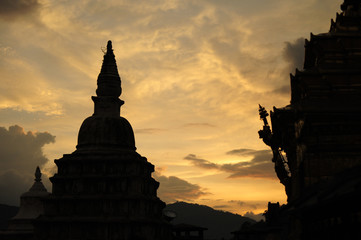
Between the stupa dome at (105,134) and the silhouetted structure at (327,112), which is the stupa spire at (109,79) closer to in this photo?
the stupa dome at (105,134)

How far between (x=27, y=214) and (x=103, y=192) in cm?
2332

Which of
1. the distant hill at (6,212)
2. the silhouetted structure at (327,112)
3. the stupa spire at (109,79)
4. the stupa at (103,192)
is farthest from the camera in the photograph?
the distant hill at (6,212)

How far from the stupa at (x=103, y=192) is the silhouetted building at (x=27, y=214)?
16.7 metres

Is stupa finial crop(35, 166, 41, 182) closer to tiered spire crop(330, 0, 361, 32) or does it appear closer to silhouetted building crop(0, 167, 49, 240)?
silhouetted building crop(0, 167, 49, 240)

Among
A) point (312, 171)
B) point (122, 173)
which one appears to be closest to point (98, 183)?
point (122, 173)

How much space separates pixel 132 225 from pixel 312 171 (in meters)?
23.9

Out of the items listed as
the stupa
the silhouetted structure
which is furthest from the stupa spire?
the silhouetted structure

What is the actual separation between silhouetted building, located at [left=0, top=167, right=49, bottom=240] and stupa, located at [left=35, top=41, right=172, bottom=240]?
16675 millimetres

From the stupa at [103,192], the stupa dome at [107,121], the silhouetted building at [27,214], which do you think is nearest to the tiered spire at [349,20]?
the stupa at [103,192]

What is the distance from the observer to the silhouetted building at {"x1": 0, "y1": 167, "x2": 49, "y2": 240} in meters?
62.1

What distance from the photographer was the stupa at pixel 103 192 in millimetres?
45125

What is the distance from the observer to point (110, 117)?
53.1 m

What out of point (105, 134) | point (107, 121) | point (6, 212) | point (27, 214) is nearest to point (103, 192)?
point (105, 134)

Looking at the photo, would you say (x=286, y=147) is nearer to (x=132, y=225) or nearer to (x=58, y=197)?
(x=132, y=225)
